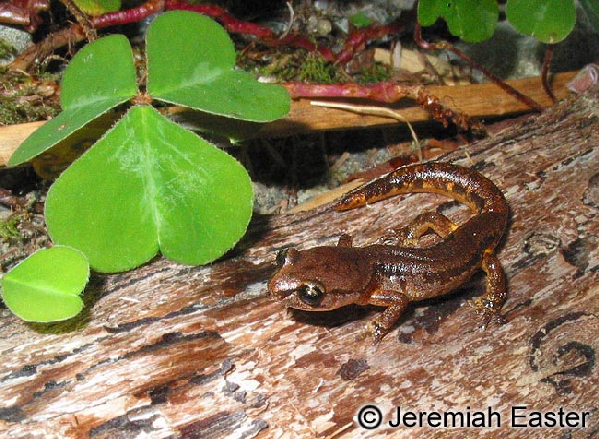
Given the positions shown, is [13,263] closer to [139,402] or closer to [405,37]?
[139,402]

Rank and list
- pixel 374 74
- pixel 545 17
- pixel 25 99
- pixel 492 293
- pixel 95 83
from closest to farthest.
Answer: pixel 95 83, pixel 492 293, pixel 25 99, pixel 545 17, pixel 374 74

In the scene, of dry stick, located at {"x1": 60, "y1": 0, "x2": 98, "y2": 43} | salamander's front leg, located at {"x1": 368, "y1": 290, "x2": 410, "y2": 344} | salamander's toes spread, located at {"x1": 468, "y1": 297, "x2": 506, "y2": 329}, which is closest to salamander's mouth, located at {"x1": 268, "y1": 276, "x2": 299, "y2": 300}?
salamander's front leg, located at {"x1": 368, "y1": 290, "x2": 410, "y2": 344}

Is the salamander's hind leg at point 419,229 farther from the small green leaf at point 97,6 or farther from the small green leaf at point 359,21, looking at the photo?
the small green leaf at point 97,6

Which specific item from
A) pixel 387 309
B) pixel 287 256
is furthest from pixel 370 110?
pixel 387 309

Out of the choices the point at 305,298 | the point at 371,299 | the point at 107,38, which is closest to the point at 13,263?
the point at 107,38

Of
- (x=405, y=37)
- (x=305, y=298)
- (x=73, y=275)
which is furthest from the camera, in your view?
(x=405, y=37)

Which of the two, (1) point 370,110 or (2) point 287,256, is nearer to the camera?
(2) point 287,256

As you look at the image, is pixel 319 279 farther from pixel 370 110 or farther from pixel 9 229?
pixel 9 229
